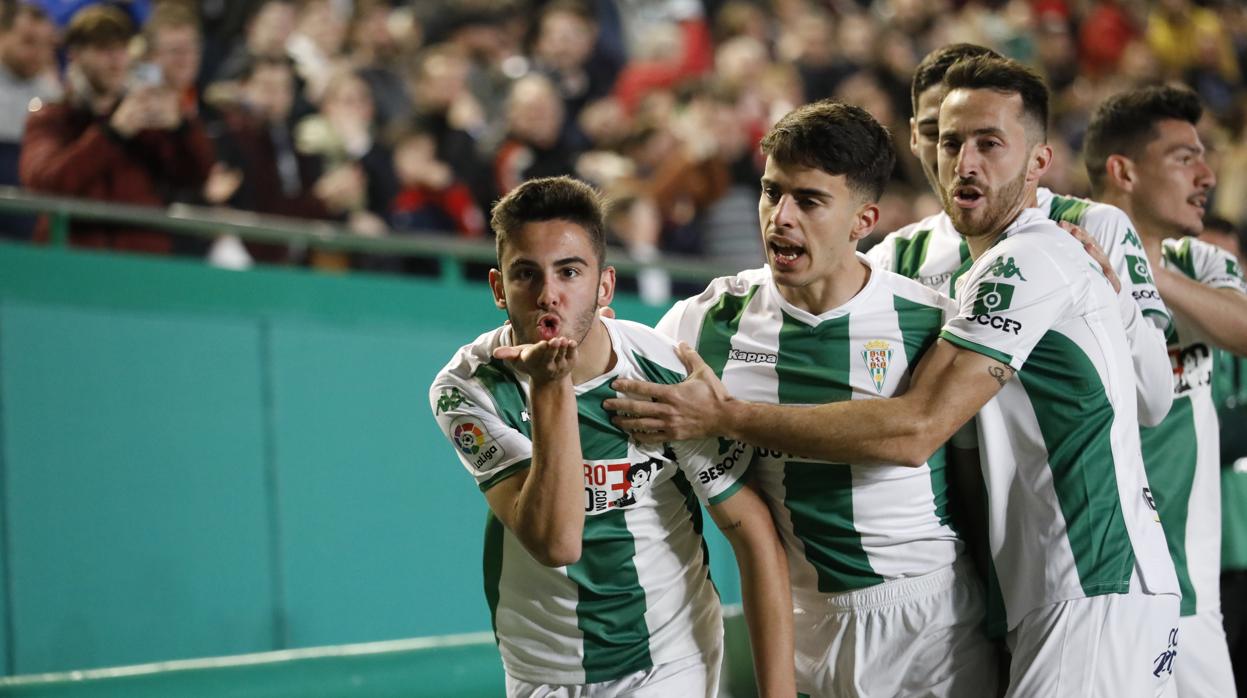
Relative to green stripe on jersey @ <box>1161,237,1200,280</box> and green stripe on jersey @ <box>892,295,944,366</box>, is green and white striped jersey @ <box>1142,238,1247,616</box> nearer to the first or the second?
green stripe on jersey @ <box>1161,237,1200,280</box>

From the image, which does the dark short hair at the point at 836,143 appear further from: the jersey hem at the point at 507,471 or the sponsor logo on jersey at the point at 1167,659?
the sponsor logo on jersey at the point at 1167,659

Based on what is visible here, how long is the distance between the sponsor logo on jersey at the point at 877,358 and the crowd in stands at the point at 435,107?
144 inches

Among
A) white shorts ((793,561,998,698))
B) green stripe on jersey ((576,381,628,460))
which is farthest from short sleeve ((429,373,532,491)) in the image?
white shorts ((793,561,998,698))

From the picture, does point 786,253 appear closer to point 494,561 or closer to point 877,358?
point 877,358

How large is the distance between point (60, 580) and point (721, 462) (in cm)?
362

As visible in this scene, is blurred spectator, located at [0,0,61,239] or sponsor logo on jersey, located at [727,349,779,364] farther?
blurred spectator, located at [0,0,61,239]

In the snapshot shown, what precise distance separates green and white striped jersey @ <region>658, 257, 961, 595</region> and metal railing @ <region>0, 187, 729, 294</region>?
3229mm

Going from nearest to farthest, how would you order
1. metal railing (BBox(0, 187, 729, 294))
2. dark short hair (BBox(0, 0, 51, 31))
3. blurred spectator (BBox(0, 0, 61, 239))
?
metal railing (BBox(0, 187, 729, 294))
blurred spectator (BBox(0, 0, 61, 239))
dark short hair (BBox(0, 0, 51, 31))

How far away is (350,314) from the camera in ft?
22.3

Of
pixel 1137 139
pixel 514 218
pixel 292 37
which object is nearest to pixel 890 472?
pixel 514 218

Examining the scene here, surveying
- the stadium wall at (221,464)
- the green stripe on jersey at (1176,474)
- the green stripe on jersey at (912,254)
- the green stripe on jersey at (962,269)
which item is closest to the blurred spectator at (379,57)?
the stadium wall at (221,464)

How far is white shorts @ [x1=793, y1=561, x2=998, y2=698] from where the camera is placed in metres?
3.36

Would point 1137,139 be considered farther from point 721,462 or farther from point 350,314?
point 350,314

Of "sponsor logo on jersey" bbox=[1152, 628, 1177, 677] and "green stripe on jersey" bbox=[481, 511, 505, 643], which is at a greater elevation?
"green stripe on jersey" bbox=[481, 511, 505, 643]
